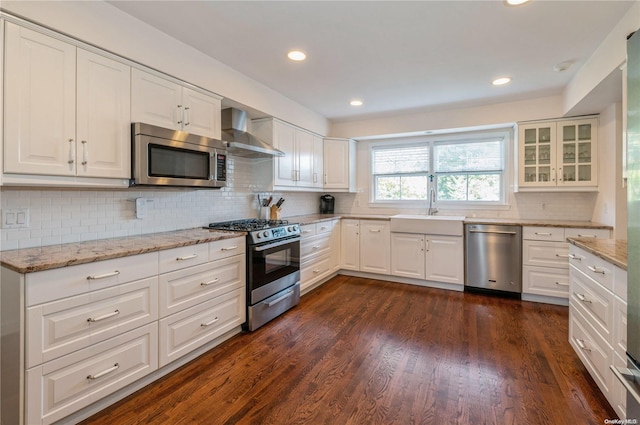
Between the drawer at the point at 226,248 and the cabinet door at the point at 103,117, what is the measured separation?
0.79m

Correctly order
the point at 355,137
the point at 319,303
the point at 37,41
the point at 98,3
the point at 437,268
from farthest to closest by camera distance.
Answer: the point at 355,137
the point at 437,268
the point at 319,303
the point at 98,3
the point at 37,41

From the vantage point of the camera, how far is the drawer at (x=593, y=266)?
5.27 ft

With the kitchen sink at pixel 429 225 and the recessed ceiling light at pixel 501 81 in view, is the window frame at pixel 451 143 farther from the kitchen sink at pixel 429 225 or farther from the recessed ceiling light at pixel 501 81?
the recessed ceiling light at pixel 501 81

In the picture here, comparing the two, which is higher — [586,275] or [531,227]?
[531,227]

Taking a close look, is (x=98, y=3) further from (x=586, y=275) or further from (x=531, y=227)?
(x=531, y=227)

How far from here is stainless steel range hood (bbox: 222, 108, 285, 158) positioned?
2947 mm

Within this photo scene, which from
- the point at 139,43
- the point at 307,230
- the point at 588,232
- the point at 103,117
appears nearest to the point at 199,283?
the point at 103,117

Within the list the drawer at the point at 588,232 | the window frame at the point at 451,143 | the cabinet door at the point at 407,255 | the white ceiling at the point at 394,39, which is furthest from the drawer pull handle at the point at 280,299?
the drawer at the point at 588,232

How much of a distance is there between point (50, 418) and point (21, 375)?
278mm

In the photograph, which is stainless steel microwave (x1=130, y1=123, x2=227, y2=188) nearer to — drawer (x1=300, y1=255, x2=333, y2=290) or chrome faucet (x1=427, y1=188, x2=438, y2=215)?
drawer (x1=300, y1=255, x2=333, y2=290)

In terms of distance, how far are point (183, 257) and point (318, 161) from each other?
2.77 m

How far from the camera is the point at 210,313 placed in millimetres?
2338

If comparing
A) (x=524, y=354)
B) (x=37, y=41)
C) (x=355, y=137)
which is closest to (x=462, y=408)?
(x=524, y=354)

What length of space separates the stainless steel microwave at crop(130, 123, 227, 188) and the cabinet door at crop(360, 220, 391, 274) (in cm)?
237
